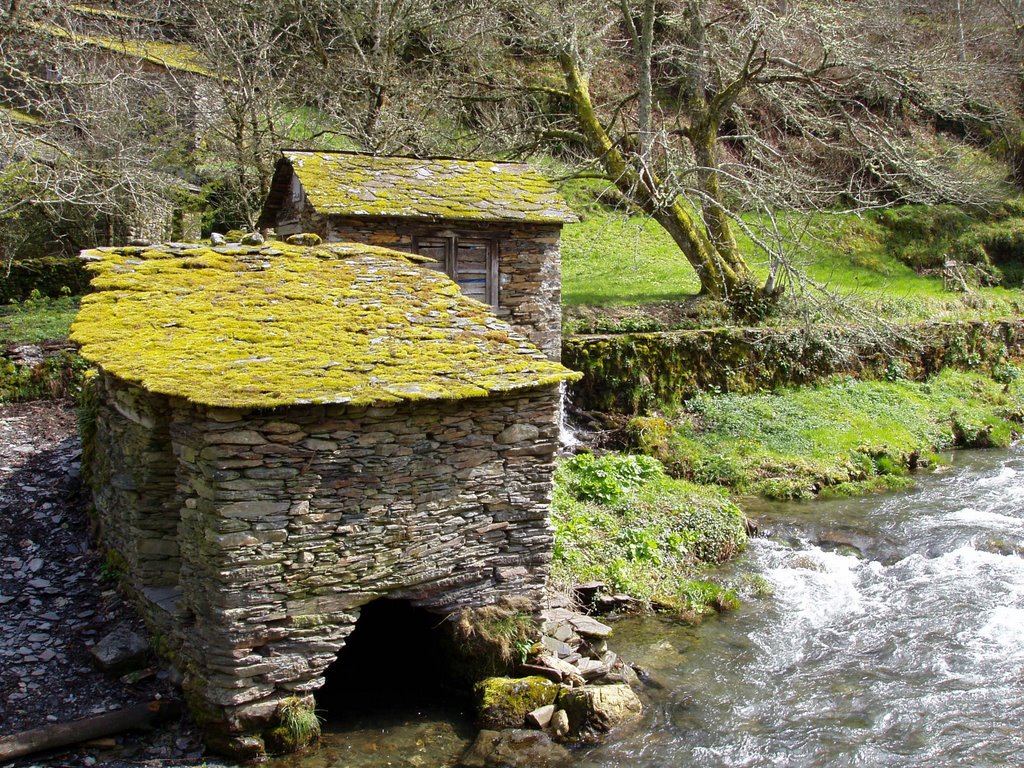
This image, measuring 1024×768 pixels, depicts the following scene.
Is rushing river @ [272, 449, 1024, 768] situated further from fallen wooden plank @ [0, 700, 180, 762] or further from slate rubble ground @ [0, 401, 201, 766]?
slate rubble ground @ [0, 401, 201, 766]

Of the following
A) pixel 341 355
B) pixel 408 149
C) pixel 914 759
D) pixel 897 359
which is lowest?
pixel 914 759

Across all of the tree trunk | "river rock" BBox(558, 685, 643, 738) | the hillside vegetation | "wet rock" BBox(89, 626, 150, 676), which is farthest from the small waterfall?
"wet rock" BBox(89, 626, 150, 676)

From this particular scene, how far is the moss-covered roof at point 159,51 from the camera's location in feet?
60.4

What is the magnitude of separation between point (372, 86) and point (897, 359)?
12443 millimetres

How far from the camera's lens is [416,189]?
501 inches

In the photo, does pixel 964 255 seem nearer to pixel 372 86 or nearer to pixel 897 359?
pixel 897 359

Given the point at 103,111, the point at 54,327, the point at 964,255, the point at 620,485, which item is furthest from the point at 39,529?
the point at 964,255

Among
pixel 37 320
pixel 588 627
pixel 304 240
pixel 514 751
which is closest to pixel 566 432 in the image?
pixel 588 627

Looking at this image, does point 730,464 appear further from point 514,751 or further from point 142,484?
point 142,484

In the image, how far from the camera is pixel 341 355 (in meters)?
7.76

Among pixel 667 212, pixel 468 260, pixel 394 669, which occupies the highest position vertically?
pixel 667 212

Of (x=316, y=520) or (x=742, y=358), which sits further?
(x=742, y=358)

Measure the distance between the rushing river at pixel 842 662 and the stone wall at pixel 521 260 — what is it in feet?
14.7

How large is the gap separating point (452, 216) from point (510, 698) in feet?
22.5
